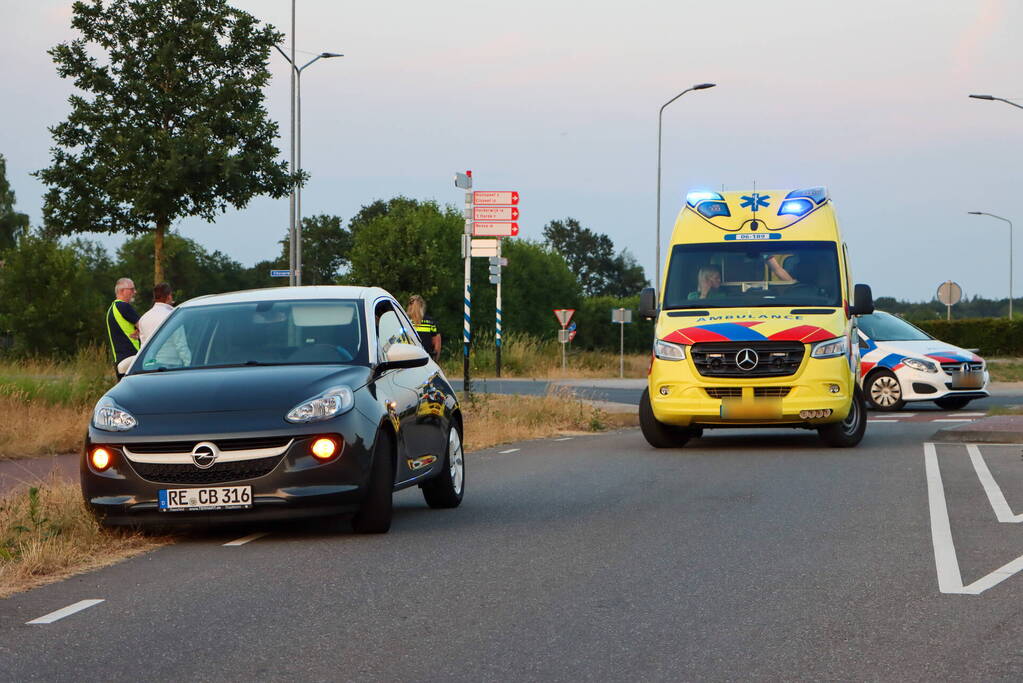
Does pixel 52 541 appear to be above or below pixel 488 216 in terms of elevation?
below

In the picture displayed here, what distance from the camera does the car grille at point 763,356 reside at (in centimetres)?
1638

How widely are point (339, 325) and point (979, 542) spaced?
4310 millimetres

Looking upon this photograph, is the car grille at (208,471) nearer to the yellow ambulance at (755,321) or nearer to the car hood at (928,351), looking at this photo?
the yellow ambulance at (755,321)

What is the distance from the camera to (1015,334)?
60219mm

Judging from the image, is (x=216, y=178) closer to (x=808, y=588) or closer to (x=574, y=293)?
(x=808, y=588)

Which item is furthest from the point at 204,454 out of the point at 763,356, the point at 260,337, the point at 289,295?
the point at 763,356

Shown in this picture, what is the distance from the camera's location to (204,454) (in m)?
9.05

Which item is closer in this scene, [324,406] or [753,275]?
[324,406]

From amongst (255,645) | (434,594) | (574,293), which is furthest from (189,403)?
(574,293)

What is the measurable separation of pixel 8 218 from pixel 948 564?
3335 inches

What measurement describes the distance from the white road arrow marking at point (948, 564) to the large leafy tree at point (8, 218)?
80877mm

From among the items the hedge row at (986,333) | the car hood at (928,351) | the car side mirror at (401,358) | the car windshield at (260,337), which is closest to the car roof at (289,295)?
the car windshield at (260,337)

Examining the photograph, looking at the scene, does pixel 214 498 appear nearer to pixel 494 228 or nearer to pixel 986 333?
pixel 494 228

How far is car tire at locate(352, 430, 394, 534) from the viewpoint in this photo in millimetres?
9523
